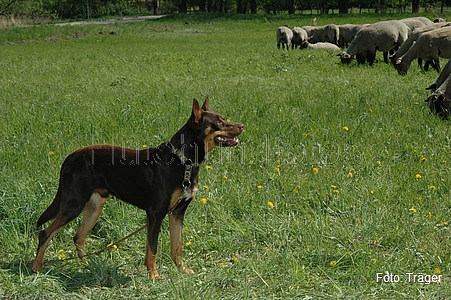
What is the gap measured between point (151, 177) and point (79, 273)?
953 mm

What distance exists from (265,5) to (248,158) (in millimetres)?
77107

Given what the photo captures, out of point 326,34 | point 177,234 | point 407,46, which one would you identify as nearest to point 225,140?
point 177,234

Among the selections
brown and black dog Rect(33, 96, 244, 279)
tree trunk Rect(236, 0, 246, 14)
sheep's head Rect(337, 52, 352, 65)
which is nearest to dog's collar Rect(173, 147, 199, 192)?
brown and black dog Rect(33, 96, 244, 279)

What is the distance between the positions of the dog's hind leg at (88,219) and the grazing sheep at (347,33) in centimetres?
2511

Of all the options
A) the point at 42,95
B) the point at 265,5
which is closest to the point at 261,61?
the point at 42,95

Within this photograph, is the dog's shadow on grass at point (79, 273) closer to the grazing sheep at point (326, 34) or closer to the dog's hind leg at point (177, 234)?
the dog's hind leg at point (177, 234)

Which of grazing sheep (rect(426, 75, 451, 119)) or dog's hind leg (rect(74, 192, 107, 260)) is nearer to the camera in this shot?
dog's hind leg (rect(74, 192, 107, 260))

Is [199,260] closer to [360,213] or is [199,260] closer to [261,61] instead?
[360,213]

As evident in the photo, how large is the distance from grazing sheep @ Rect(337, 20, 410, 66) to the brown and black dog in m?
14.5

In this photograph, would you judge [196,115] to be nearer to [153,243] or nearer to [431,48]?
[153,243]

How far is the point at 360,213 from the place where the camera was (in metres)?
5.22

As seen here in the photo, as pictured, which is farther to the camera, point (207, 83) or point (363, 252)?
point (207, 83)

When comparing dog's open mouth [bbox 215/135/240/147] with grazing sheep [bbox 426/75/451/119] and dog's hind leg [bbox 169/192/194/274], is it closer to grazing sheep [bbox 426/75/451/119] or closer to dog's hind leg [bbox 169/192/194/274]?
dog's hind leg [bbox 169/192/194/274]

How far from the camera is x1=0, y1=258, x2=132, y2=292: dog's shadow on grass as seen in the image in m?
4.24
